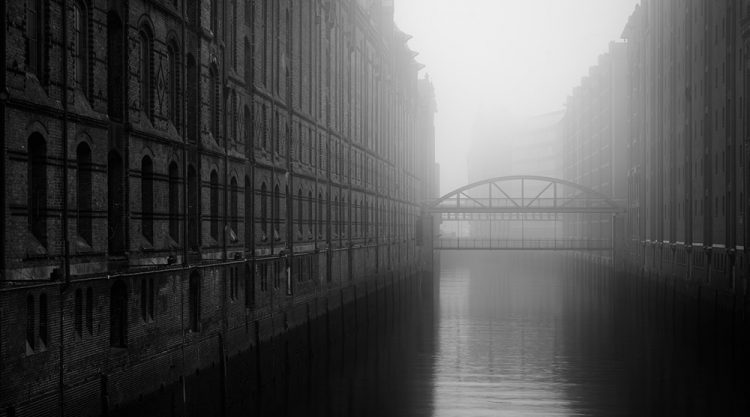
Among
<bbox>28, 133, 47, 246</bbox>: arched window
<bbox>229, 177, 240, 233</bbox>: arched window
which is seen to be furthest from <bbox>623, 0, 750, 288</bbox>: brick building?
<bbox>28, 133, 47, 246</bbox>: arched window

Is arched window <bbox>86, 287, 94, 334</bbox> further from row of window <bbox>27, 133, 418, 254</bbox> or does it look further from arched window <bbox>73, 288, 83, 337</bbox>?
row of window <bbox>27, 133, 418, 254</bbox>

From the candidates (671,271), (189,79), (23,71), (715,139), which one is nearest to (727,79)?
(715,139)

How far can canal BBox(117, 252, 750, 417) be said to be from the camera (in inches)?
1011

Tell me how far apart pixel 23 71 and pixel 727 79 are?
35214mm

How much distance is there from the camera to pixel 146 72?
71.9 feet

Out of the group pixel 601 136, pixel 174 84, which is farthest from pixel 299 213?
pixel 601 136

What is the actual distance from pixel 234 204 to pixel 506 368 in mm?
11042

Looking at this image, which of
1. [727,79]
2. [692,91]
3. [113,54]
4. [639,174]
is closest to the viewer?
[113,54]

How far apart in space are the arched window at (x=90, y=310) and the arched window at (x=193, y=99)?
739 cm

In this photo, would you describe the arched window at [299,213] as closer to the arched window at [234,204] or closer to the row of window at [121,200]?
the row of window at [121,200]

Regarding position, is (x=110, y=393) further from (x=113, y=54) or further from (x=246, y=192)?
(x=246, y=192)

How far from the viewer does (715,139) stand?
47594 mm

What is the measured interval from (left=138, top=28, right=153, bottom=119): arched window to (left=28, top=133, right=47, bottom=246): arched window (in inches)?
194

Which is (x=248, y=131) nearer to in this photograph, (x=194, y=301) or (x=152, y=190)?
(x=194, y=301)
